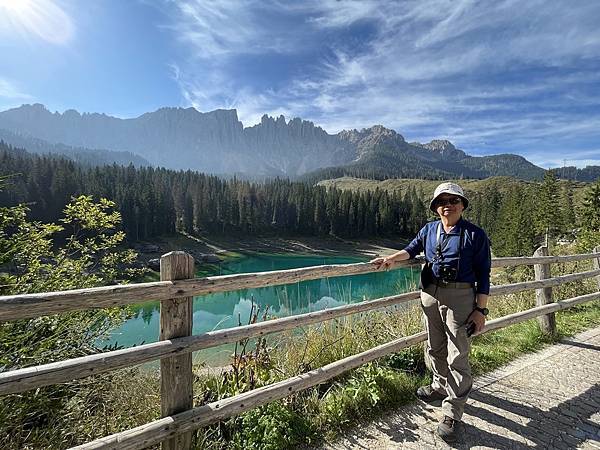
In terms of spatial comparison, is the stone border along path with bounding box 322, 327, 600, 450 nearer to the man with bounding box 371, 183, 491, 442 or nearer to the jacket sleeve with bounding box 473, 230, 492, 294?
the man with bounding box 371, 183, 491, 442

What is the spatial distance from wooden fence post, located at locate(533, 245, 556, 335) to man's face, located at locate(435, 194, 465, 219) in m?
3.30

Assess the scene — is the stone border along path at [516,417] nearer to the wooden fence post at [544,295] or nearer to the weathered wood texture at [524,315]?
the weathered wood texture at [524,315]

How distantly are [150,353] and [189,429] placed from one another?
0.66 metres

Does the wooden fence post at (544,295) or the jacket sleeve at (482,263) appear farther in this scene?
the wooden fence post at (544,295)

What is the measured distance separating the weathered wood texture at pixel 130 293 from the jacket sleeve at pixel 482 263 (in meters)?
1.20

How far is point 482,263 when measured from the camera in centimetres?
306

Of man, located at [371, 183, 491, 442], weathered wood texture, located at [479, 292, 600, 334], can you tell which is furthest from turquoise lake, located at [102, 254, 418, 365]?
man, located at [371, 183, 491, 442]

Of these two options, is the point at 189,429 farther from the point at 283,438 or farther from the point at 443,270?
the point at 443,270

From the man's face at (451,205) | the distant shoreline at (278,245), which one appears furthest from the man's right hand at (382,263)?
the distant shoreline at (278,245)

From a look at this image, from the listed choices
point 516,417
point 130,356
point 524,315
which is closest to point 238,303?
point 524,315

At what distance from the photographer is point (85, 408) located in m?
3.17

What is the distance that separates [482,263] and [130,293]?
2860 millimetres

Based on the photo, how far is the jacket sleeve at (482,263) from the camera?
305 cm

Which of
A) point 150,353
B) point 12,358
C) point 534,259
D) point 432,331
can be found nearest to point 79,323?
point 12,358
